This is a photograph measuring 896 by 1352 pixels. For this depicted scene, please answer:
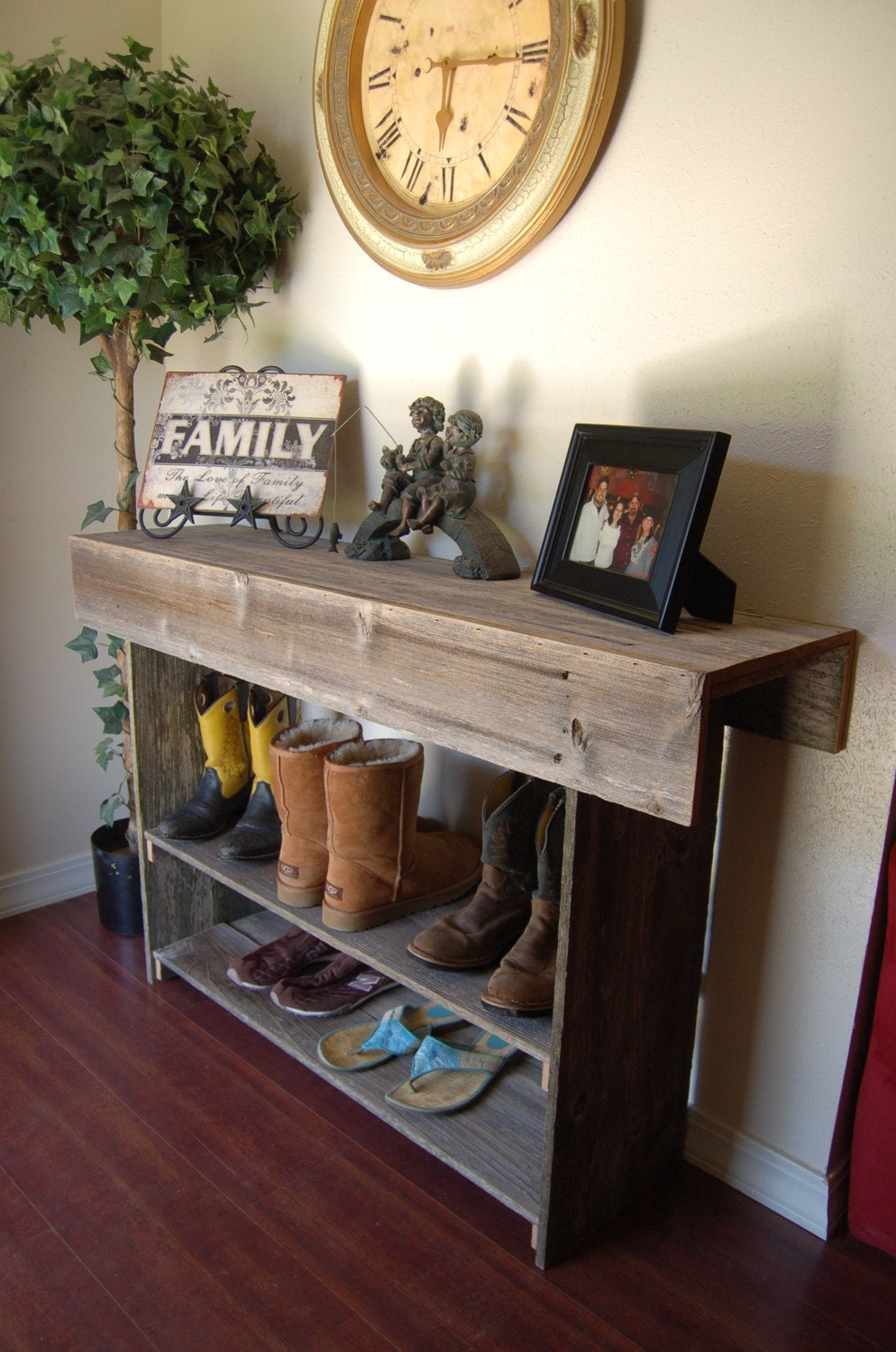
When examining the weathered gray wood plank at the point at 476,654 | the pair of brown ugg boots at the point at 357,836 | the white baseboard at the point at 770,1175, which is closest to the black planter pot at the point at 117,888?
the pair of brown ugg boots at the point at 357,836

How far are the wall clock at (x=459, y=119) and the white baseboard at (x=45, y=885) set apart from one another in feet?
5.59

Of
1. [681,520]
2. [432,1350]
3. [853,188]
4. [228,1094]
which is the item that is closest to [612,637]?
[681,520]

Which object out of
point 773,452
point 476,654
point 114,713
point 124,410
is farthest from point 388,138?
point 114,713

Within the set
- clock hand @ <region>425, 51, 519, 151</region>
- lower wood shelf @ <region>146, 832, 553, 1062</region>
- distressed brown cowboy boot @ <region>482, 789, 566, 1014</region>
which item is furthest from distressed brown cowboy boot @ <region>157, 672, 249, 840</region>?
clock hand @ <region>425, 51, 519, 151</region>

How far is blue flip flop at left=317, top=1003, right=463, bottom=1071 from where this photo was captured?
174cm

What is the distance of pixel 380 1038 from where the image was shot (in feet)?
5.82

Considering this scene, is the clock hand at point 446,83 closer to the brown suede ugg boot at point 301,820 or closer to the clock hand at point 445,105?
the clock hand at point 445,105

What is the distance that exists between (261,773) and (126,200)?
3.70ft

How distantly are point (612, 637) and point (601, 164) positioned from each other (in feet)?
2.69

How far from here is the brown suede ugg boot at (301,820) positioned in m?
1.79

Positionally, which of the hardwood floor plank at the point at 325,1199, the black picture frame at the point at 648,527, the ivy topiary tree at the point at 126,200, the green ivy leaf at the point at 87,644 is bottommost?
the hardwood floor plank at the point at 325,1199

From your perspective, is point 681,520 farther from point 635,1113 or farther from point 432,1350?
point 432,1350

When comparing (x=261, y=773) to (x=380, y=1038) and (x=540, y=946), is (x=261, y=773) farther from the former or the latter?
Result: (x=540, y=946)

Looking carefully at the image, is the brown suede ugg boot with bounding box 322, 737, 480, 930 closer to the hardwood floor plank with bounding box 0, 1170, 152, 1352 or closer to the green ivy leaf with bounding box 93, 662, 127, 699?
the hardwood floor plank with bounding box 0, 1170, 152, 1352
